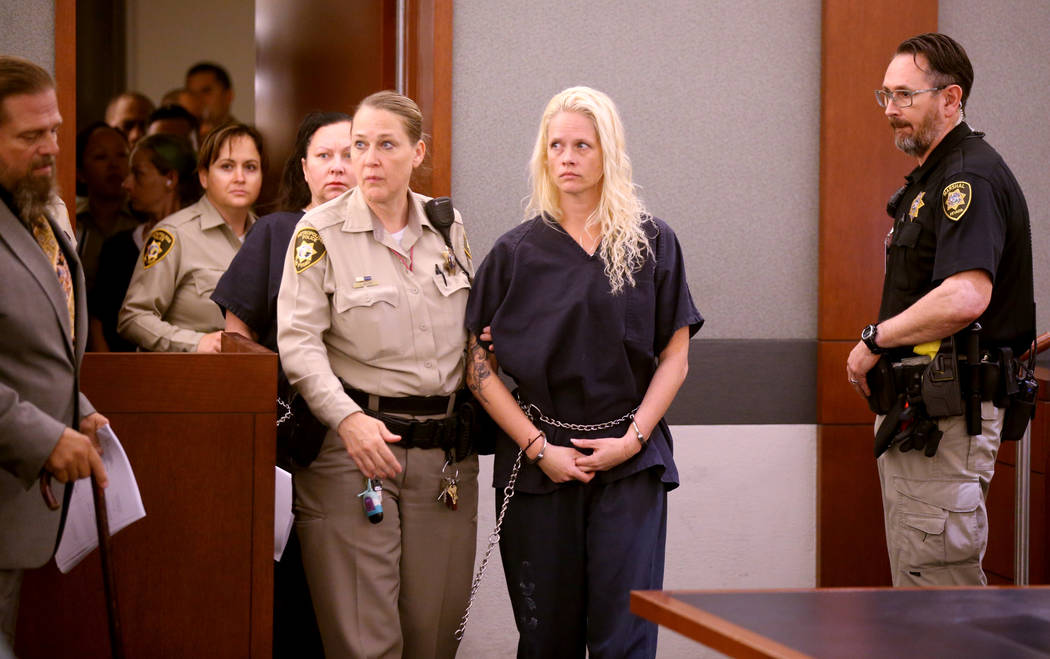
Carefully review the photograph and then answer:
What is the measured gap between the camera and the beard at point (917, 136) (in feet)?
10.3

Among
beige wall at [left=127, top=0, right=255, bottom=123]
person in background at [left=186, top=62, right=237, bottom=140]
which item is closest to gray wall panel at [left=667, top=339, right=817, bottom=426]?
person in background at [left=186, top=62, right=237, bottom=140]

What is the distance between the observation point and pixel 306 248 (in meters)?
2.84

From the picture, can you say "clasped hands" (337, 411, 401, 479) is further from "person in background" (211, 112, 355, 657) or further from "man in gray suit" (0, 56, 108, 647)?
"man in gray suit" (0, 56, 108, 647)

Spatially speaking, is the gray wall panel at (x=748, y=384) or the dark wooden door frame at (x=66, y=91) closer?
the dark wooden door frame at (x=66, y=91)

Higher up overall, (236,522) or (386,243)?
(386,243)

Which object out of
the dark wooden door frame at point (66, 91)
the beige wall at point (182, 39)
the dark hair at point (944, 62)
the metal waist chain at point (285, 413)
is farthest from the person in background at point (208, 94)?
the dark hair at point (944, 62)

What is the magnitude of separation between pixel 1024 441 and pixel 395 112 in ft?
6.80

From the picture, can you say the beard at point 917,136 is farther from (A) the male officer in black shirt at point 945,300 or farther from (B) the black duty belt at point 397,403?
(B) the black duty belt at point 397,403

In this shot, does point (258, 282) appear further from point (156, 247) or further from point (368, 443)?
point (368, 443)

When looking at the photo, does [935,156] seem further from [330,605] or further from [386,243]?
[330,605]

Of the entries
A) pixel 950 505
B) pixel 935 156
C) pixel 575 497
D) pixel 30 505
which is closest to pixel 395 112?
pixel 575 497

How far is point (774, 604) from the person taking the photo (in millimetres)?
1766

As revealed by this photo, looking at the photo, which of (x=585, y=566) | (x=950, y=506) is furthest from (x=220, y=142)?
(x=950, y=506)

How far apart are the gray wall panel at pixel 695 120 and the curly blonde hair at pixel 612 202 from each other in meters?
Answer: 1.00
